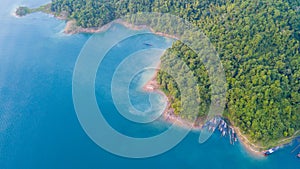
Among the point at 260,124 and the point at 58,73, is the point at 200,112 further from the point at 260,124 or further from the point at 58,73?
the point at 58,73

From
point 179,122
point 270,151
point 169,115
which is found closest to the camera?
point 270,151

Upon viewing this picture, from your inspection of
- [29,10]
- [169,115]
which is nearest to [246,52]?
[169,115]

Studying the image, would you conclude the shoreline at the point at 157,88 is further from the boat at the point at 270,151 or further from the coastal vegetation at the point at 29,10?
the coastal vegetation at the point at 29,10

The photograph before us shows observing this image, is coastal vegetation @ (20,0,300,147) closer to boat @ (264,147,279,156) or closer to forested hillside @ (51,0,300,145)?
forested hillside @ (51,0,300,145)

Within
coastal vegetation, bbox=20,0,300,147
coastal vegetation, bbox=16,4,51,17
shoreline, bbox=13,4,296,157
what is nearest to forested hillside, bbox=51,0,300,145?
coastal vegetation, bbox=20,0,300,147

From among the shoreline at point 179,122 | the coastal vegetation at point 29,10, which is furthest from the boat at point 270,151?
the coastal vegetation at point 29,10

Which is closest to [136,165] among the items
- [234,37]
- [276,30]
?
[234,37]

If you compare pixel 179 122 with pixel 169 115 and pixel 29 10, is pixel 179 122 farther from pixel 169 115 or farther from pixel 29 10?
pixel 29 10
